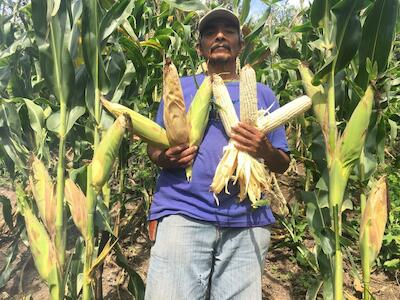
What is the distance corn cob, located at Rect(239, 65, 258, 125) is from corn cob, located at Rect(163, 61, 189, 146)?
248mm

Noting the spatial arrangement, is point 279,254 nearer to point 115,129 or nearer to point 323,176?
point 323,176

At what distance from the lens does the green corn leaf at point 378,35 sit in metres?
1.74

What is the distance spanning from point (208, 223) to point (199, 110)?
49 cm

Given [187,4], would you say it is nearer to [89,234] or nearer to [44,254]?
[89,234]

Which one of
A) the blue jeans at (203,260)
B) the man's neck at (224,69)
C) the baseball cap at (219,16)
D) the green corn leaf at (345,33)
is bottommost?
the blue jeans at (203,260)

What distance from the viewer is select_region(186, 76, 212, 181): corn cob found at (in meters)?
1.69

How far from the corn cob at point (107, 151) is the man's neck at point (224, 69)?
567 millimetres

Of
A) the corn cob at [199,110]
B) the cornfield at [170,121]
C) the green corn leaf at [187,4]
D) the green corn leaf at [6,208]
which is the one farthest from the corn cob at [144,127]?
the green corn leaf at [6,208]

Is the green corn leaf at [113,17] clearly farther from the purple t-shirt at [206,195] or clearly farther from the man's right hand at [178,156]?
the man's right hand at [178,156]

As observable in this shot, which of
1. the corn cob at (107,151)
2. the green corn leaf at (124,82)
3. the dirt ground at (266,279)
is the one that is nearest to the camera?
the corn cob at (107,151)

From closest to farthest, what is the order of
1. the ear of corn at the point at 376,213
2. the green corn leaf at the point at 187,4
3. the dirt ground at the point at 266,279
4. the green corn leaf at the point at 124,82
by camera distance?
the ear of corn at the point at 376,213 → the green corn leaf at the point at 187,4 → the green corn leaf at the point at 124,82 → the dirt ground at the point at 266,279

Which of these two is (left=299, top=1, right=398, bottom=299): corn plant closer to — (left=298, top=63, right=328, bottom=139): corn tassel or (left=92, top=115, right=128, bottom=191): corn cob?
(left=298, top=63, right=328, bottom=139): corn tassel

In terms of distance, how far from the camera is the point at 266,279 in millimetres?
3193

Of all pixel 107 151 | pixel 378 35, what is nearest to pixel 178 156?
pixel 107 151
